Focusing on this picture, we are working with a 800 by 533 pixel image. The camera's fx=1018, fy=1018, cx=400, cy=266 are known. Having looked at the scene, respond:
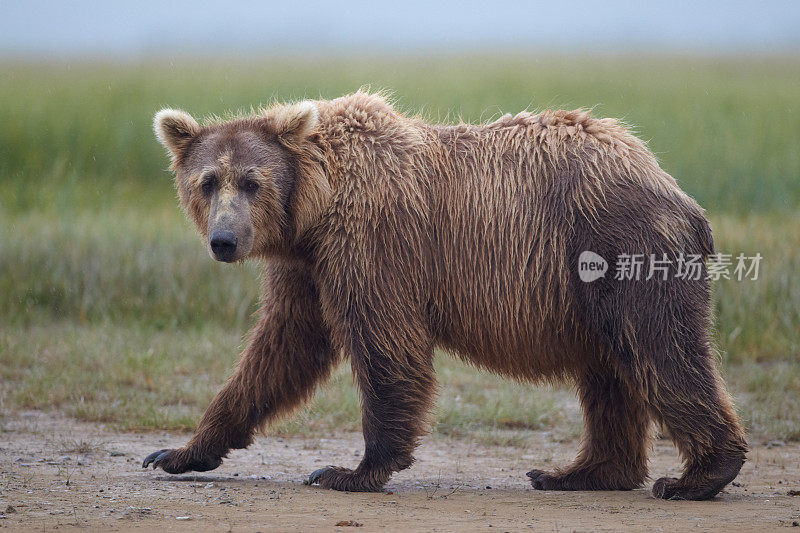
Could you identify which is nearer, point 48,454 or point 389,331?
point 389,331

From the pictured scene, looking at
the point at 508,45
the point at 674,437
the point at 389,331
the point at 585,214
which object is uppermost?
the point at 508,45

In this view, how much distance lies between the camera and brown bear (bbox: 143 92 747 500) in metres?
5.54

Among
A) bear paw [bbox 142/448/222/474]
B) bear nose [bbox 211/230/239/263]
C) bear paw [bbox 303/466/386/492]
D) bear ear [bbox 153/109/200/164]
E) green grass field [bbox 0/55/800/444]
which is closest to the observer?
bear nose [bbox 211/230/239/263]

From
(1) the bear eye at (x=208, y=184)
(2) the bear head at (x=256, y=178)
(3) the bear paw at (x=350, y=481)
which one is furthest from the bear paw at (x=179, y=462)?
(1) the bear eye at (x=208, y=184)

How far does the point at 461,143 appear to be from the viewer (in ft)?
19.9

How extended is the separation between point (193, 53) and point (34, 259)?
19150 mm

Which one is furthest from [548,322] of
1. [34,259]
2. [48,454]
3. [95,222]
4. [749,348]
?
[95,222]

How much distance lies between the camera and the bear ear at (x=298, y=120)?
5699 mm

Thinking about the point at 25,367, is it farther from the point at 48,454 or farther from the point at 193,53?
the point at 193,53

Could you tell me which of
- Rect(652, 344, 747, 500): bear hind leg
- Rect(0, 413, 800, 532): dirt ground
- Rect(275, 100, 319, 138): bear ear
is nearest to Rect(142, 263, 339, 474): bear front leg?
Rect(0, 413, 800, 532): dirt ground

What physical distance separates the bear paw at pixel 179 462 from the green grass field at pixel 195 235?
75 cm

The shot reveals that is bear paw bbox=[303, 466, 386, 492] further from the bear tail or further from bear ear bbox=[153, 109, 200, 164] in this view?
the bear tail

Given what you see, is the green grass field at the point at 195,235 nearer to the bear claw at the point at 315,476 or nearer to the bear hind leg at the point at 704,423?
the bear claw at the point at 315,476

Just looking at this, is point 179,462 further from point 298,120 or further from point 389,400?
point 298,120
